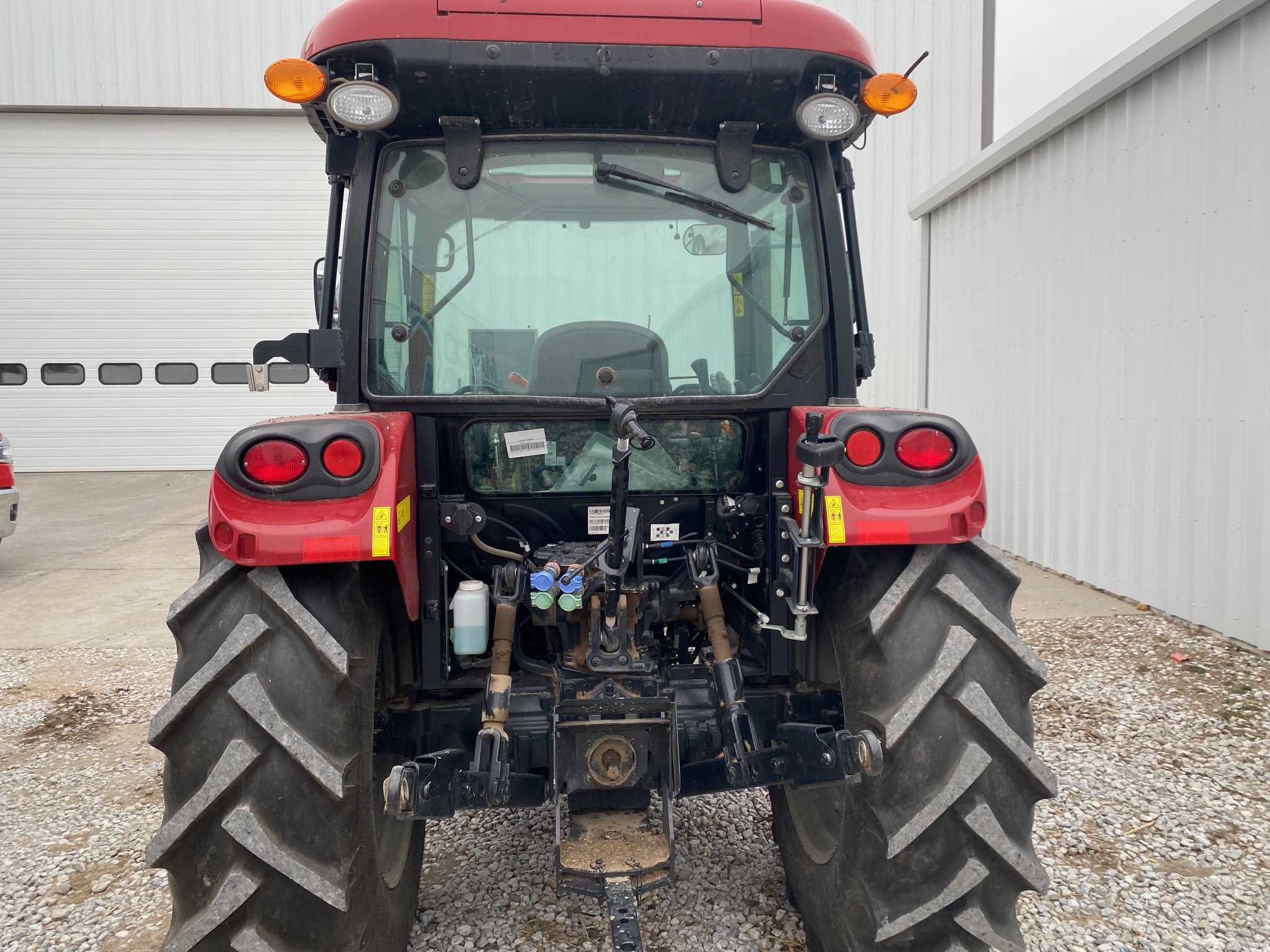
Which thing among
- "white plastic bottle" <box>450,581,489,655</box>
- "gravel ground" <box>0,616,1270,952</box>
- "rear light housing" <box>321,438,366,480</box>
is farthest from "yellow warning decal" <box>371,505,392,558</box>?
"gravel ground" <box>0,616,1270,952</box>

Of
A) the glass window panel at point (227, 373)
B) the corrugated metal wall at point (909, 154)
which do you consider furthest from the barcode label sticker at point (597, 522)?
the glass window panel at point (227, 373)

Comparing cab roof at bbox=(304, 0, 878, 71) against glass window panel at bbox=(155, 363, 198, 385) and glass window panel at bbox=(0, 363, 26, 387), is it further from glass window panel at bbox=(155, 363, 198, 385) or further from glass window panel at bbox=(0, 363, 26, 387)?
glass window panel at bbox=(0, 363, 26, 387)

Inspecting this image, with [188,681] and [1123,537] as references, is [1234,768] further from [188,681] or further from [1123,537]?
[188,681]

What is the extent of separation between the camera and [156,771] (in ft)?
12.0

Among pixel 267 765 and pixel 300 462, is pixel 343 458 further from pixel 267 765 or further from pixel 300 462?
pixel 267 765

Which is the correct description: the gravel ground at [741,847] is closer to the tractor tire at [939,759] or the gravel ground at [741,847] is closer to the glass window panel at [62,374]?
the tractor tire at [939,759]

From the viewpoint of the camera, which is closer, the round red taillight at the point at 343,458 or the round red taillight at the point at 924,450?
the round red taillight at the point at 343,458

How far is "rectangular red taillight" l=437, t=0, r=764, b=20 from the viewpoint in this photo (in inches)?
77.6

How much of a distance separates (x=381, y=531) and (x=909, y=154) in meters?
11.4

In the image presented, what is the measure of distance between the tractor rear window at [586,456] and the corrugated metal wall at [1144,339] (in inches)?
153

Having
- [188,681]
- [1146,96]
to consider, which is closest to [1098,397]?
[1146,96]

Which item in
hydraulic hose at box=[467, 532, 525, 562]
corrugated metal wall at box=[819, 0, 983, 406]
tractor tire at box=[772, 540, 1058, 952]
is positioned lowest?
tractor tire at box=[772, 540, 1058, 952]

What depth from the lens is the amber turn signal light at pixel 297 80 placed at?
6.44 feet

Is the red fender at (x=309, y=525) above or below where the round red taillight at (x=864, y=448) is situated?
below
